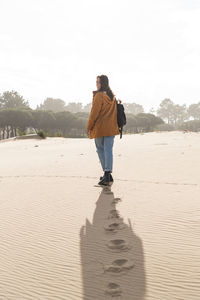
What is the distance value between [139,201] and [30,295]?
253 cm

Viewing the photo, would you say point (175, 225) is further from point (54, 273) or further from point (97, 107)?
point (97, 107)

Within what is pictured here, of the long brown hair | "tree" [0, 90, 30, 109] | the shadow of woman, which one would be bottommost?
the shadow of woman

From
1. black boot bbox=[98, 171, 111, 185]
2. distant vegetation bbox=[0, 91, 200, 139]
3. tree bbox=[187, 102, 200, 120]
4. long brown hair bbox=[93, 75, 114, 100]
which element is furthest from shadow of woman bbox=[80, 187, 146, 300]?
tree bbox=[187, 102, 200, 120]

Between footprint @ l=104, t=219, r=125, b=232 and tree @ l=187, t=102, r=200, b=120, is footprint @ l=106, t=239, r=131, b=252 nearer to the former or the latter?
footprint @ l=104, t=219, r=125, b=232

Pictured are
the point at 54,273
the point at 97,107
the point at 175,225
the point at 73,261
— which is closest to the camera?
the point at 54,273

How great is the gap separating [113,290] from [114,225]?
135cm

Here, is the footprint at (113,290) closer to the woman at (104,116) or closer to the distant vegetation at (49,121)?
the woman at (104,116)

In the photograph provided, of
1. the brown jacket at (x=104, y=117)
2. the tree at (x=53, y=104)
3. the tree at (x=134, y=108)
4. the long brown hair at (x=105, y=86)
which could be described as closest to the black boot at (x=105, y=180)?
the brown jacket at (x=104, y=117)

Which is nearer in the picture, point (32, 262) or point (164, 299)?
point (164, 299)

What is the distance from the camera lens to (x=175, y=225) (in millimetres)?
3412

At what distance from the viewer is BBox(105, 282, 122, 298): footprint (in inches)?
84.6

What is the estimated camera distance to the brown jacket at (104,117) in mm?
5297

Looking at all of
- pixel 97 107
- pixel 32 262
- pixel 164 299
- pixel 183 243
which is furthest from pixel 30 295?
pixel 97 107

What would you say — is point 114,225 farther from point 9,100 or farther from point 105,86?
point 9,100
